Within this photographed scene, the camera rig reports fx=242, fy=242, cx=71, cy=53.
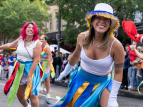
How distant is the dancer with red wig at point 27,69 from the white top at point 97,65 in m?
1.52

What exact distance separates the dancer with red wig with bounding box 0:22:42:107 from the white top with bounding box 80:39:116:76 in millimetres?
1518

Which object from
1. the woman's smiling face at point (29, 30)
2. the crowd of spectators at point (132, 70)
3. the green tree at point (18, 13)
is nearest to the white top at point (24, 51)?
the woman's smiling face at point (29, 30)

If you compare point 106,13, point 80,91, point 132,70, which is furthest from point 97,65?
point 132,70

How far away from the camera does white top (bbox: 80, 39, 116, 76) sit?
9.82 feet

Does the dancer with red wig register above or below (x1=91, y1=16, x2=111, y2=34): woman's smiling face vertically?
below

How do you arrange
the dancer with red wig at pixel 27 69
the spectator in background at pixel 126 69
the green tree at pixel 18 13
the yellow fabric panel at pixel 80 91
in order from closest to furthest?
1. the yellow fabric panel at pixel 80 91
2. the dancer with red wig at pixel 27 69
3. the spectator in background at pixel 126 69
4. the green tree at pixel 18 13

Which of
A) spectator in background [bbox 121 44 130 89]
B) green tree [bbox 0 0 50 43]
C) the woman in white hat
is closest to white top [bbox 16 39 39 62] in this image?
the woman in white hat

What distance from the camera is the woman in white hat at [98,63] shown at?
2949 mm

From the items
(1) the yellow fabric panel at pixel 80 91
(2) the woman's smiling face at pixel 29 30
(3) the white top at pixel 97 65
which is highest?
(2) the woman's smiling face at pixel 29 30

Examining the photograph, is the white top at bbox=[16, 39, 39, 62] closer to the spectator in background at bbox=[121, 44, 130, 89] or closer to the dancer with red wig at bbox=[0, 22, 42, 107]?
the dancer with red wig at bbox=[0, 22, 42, 107]

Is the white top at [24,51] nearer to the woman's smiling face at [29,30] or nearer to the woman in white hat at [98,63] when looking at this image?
the woman's smiling face at [29,30]

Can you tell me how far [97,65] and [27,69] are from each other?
1.90 meters

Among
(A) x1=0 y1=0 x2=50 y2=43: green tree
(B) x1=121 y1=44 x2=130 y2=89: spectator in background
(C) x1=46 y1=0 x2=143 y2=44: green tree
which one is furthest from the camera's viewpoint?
(A) x1=0 y1=0 x2=50 y2=43: green tree

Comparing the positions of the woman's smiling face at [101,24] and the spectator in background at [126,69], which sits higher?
the woman's smiling face at [101,24]
